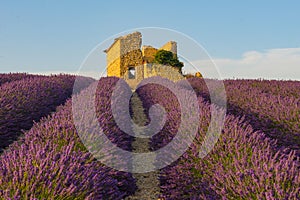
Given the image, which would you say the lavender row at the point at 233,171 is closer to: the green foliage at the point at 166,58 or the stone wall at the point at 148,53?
the green foliage at the point at 166,58

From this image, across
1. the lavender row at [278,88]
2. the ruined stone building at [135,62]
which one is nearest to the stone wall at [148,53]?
the ruined stone building at [135,62]

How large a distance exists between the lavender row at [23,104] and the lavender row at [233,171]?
92.4 inches

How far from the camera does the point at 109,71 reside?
25219 millimetres

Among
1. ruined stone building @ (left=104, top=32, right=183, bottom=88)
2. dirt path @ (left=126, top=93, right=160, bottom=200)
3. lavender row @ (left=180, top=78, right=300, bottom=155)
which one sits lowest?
dirt path @ (left=126, top=93, right=160, bottom=200)

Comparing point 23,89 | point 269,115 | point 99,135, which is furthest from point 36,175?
point 23,89

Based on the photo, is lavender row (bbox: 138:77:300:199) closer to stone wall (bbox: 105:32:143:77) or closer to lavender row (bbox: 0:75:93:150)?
lavender row (bbox: 0:75:93:150)

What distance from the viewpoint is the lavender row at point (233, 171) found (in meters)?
2.76

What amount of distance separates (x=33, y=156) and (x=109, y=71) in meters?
22.3

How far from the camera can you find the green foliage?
869 inches

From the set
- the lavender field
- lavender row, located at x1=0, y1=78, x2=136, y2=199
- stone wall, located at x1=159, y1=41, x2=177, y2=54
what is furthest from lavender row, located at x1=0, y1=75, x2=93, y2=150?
stone wall, located at x1=159, y1=41, x2=177, y2=54

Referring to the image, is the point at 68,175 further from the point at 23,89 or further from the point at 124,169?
the point at 23,89

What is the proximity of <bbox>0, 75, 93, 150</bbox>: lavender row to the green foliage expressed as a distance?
12507 millimetres

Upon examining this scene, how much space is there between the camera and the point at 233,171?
3.25 meters

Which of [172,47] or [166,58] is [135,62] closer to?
[166,58]
